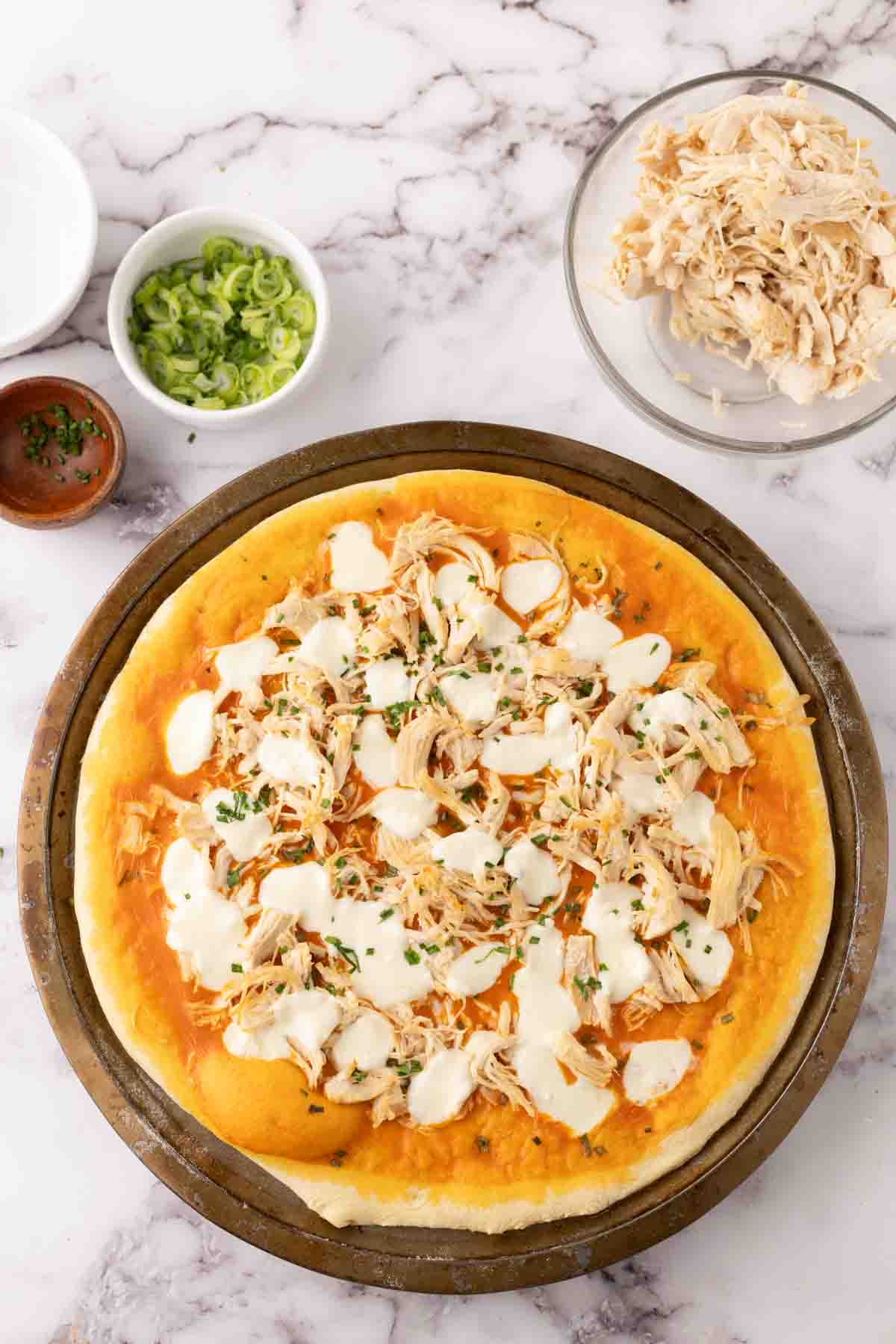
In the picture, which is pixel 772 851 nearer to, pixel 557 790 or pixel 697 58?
pixel 557 790

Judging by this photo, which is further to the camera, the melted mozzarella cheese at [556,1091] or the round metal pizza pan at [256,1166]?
the round metal pizza pan at [256,1166]

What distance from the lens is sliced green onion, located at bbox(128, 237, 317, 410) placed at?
13.4 feet

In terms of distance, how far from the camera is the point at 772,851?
3.66 m

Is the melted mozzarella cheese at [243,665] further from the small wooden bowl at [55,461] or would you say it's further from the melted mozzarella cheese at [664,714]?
the melted mozzarella cheese at [664,714]

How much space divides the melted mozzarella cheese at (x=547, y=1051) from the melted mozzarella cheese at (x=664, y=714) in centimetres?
70

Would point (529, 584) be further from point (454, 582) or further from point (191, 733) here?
point (191, 733)

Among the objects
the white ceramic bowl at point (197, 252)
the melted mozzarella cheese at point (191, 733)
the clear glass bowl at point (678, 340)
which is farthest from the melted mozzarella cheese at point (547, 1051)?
the white ceramic bowl at point (197, 252)

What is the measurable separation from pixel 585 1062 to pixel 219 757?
4.41 ft

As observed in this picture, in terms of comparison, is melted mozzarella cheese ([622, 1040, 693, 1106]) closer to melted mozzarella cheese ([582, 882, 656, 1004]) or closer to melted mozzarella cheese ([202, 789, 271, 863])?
melted mozzarella cheese ([582, 882, 656, 1004])

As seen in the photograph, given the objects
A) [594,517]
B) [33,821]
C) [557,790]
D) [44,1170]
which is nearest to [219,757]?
[33,821]

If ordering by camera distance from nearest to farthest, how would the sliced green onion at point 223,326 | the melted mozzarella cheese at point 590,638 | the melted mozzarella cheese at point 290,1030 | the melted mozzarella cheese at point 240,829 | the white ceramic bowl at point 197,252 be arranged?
the melted mozzarella cheese at point 290,1030, the melted mozzarella cheese at point 240,829, the melted mozzarella cheese at point 590,638, the white ceramic bowl at point 197,252, the sliced green onion at point 223,326

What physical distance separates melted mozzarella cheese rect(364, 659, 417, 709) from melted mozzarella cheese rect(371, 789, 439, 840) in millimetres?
270

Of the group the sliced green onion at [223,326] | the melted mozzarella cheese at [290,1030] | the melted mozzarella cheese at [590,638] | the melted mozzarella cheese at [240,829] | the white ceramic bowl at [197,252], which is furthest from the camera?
the sliced green onion at [223,326]

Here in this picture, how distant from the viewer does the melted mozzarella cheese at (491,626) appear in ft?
12.0
